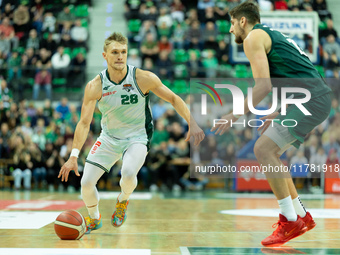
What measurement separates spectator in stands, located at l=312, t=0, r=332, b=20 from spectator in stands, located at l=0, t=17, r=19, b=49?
1058 cm

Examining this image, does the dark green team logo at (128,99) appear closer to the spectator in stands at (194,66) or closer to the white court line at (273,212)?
the white court line at (273,212)

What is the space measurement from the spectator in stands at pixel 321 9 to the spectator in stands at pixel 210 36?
385 centimetres

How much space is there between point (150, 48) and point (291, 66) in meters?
12.0

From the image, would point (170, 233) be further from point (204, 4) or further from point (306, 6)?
point (204, 4)

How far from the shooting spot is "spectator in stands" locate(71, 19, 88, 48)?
17483 mm

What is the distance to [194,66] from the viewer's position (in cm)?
1579

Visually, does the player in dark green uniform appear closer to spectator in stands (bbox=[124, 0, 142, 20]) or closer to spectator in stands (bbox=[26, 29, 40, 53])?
spectator in stands (bbox=[26, 29, 40, 53])

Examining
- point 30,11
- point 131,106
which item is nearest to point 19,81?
point 30,11

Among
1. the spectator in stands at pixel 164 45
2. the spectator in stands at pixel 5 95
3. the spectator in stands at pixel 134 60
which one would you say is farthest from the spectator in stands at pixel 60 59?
the spectator in stands at pixel 164 45

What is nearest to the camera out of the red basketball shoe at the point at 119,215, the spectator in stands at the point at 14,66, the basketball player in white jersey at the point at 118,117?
the basketball player in white jersey at the point at 118,117

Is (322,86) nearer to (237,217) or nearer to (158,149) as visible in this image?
(237,217)

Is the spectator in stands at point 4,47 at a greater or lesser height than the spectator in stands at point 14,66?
greater

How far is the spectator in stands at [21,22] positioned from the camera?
18266mm

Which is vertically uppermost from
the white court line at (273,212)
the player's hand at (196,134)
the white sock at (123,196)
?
the player's hand at (196,134)
